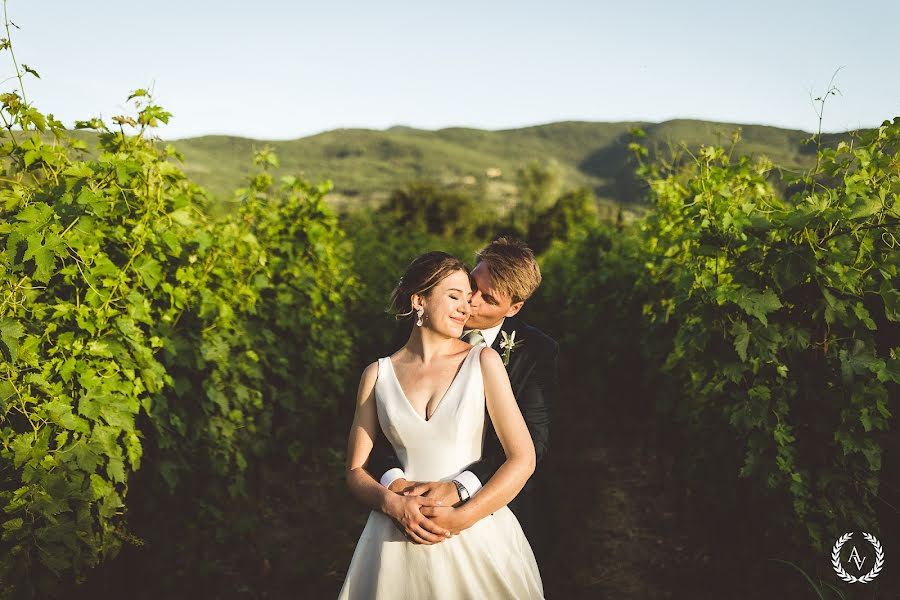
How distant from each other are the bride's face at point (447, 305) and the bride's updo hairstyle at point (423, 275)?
0.02m

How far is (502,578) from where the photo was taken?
8.69 ft

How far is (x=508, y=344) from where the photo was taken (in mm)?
3189

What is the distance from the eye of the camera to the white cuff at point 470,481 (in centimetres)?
259

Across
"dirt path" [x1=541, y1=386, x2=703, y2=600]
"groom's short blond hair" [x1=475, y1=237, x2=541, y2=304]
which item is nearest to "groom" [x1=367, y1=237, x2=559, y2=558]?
"groom's short blond hair" [x1=475, y1=237, x2=541, y2=304]

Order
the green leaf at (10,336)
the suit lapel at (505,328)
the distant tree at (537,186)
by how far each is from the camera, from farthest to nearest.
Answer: the distant tree at (537,186) < the suit lapel at (505,328) < the green leaf at (10,336)

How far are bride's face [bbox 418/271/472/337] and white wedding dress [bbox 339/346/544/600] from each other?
134mm

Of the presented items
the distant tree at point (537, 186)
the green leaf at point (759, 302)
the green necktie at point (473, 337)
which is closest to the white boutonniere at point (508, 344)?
the green necktie at point (473, 337)

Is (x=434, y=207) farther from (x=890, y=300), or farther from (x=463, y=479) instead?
(x=463, y=479)

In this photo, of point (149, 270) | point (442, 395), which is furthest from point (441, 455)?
point (149, 270)

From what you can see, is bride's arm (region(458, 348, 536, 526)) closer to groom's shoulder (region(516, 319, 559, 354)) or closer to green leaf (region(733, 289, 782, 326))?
groom's shoulder (region(516, 319, 559, 354))

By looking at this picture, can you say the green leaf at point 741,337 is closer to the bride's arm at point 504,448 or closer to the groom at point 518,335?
the groom at point 518,335

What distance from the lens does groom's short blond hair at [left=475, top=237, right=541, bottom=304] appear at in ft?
10.8

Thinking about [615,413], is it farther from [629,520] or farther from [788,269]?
[788,269]

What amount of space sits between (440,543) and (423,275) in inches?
38.7
